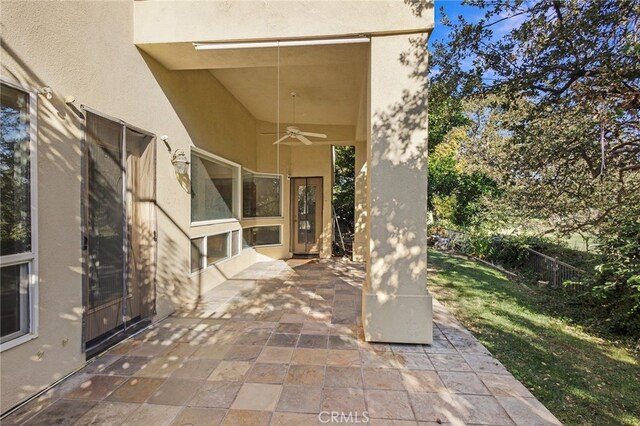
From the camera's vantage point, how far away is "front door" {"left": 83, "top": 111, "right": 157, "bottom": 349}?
2.97 metres

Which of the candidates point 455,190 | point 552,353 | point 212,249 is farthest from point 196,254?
point 455,190

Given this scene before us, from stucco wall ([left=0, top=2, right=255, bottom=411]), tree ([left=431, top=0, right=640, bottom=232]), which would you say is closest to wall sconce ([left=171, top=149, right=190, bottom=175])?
stucco wall ([left=0, top=2, right=255, bottom=411])

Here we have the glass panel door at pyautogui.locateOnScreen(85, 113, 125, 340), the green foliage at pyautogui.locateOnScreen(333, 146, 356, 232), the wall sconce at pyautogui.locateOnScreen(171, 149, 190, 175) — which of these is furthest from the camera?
the green foliage at pyautogui.locateOnScreen(333, 146, 356, 232)

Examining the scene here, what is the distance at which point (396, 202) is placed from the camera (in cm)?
334

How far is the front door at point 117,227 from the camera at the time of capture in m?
2.97

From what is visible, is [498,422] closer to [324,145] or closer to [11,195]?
[11,195]

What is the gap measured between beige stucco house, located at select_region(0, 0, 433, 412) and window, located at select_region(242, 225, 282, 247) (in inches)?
83.1

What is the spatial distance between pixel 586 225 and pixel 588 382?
3008 mm

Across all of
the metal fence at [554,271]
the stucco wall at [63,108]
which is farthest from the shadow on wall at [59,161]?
the metal fence at [554,271]

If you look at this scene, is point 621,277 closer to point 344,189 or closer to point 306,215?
point 306,215

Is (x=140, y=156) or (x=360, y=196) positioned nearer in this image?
(x=140, y=156)

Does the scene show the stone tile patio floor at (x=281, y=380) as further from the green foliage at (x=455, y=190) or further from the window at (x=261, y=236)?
the green foliage at (x=455, y=190)

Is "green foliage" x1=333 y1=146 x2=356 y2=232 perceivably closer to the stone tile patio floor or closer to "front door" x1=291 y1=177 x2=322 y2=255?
"front door" x1=291 y1=177 x2=322 y2=255

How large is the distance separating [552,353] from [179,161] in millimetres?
5120
